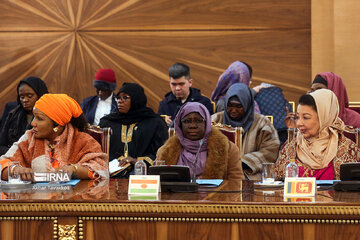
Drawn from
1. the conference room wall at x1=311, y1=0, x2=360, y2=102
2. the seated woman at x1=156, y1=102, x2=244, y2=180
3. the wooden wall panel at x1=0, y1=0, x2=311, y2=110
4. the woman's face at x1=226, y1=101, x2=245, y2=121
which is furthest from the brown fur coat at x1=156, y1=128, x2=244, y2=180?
the wooden wall panel at x1=0, y1=0, x2=311, y2=110

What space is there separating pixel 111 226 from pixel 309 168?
133 cm

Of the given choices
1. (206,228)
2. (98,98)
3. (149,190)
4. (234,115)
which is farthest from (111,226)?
(98,98)

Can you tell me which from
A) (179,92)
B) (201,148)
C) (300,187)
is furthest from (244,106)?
(300,187)

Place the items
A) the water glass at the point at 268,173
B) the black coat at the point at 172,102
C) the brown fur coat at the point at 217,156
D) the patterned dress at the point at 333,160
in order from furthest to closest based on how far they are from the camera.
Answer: the black coat at the point at 172,102
the brown fur coat at the point at 217,156
the patterned dress at the point at 333,160
the water glass at the point at 268,173

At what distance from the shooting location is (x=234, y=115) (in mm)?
4543

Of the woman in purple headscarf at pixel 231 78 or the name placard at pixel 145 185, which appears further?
the woman in purple headscarf at pixel 231 78

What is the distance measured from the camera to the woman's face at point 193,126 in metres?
3.70

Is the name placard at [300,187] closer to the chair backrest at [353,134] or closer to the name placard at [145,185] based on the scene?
the name placard at [145,185]

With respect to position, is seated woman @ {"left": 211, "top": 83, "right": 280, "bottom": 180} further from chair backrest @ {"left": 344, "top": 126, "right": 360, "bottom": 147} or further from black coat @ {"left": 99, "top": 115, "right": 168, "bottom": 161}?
chair backrest @ {"left": 344, "top": 126, "right": 360, "bottom": 147}

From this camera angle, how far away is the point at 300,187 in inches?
102

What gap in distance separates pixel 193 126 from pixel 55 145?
0.79 m

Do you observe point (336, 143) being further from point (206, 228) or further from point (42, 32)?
point (42, 32)

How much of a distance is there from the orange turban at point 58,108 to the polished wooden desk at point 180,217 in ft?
3.02

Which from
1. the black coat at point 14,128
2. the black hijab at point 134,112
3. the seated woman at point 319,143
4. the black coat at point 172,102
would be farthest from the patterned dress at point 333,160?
the black coat at point 14,128
